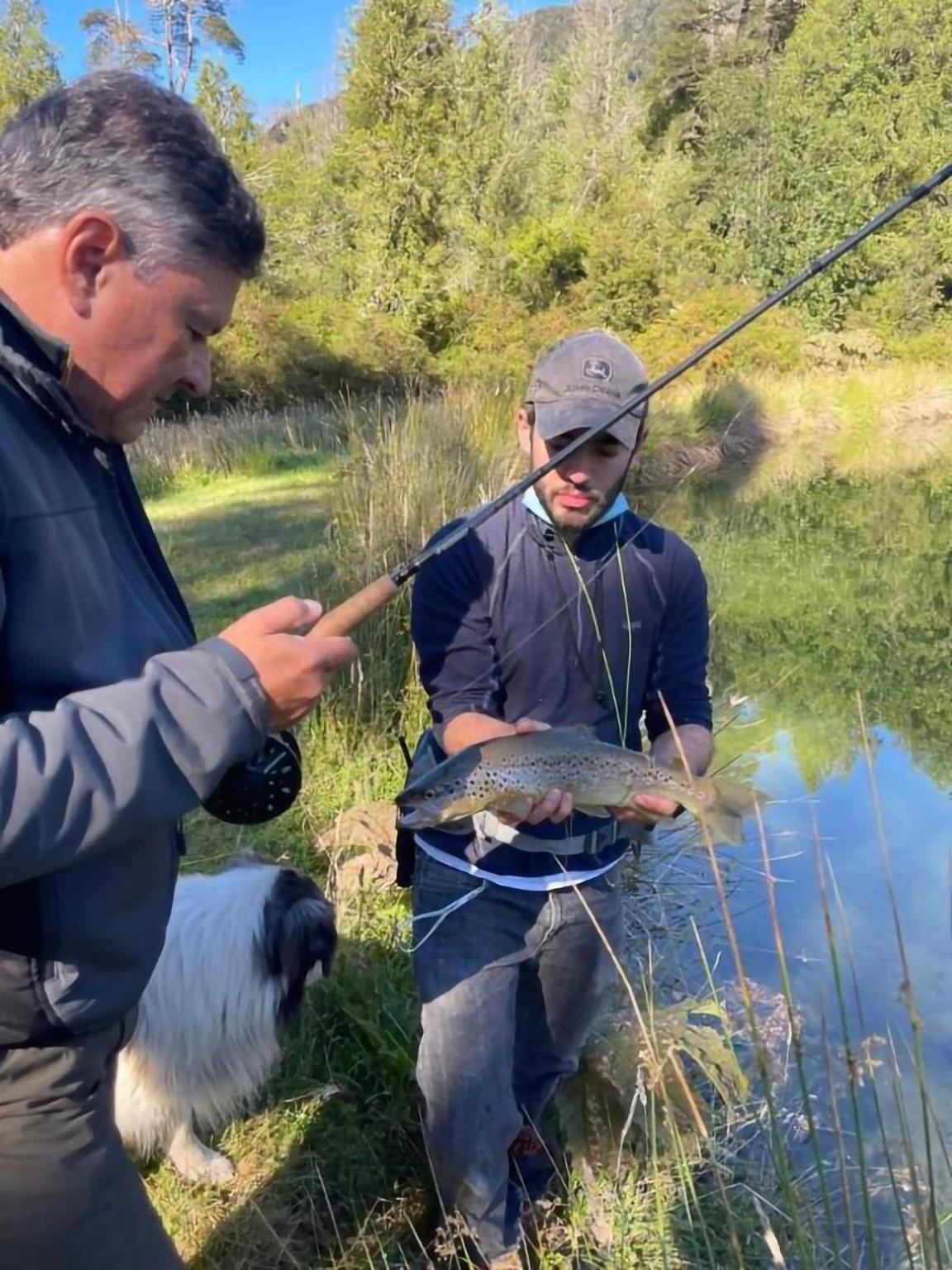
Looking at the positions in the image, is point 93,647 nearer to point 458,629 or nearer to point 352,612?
point 352,612

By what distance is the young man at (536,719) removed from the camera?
2643mm

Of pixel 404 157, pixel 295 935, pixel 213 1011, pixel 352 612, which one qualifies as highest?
pixel 404 157

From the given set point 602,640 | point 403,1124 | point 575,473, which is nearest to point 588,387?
point 575,473

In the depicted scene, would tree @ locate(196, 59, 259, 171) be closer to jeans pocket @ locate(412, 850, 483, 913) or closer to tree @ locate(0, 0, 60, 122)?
tree @ locate(0, 0, 60, 122)

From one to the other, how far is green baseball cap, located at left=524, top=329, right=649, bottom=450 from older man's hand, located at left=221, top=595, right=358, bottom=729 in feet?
4.47

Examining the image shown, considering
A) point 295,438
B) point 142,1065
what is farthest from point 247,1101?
point 295,438

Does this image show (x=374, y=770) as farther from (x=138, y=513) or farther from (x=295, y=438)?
(x=295, y=438)

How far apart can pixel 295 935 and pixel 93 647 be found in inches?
79.0

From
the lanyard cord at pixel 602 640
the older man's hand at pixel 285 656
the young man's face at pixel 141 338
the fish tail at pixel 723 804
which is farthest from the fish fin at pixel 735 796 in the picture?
the young man's face at pixel 141 338

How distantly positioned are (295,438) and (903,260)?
61.3ft

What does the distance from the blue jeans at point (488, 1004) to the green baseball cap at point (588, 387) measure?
1185 millimetres

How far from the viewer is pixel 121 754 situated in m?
1.30

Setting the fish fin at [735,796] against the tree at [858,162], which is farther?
the tree at [858,162]

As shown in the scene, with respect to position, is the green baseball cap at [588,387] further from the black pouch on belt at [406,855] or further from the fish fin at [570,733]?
the black pouch on belt at [406,855]
